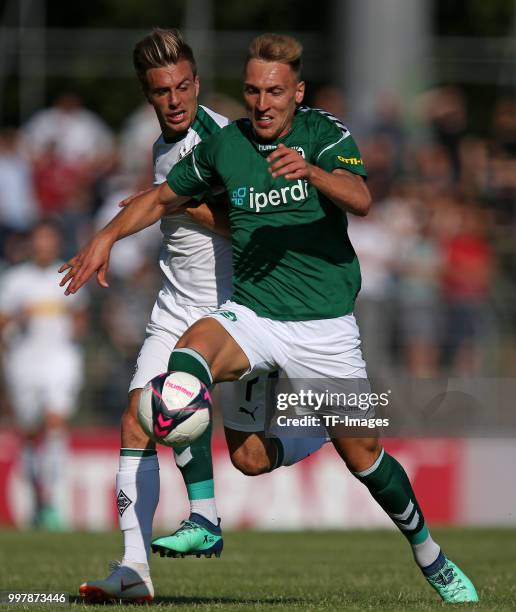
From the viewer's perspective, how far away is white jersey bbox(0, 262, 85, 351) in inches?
585

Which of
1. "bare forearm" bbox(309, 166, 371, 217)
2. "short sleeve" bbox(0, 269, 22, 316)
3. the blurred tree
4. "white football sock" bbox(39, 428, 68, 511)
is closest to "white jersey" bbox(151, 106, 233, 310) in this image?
"bare forearm" bbox(309, 166, 371, 217)

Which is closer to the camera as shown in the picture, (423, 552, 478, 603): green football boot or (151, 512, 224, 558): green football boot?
(151, 512, 224, 558): green football boot

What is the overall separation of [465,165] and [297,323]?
10111 mm

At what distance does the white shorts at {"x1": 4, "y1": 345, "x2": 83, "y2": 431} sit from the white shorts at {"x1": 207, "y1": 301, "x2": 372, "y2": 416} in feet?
25.3

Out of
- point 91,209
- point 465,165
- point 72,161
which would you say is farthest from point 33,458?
point 465,165

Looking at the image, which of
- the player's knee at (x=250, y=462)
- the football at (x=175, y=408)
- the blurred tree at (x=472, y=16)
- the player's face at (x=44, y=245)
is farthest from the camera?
the blurred tree at (x=472, y=16)

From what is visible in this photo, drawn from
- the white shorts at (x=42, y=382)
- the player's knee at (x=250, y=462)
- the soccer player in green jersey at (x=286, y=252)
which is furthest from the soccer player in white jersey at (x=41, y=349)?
the soccer player in green jersey at (x=286, y=252)

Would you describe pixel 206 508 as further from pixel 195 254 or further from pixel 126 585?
pixel 195 254

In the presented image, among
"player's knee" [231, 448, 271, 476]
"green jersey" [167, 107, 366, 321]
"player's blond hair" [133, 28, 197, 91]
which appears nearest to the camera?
"green jersey" [167, 107, 366, 321]

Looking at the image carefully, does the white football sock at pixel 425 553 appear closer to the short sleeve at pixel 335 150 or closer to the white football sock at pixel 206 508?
the white football sock at pixel 206 508

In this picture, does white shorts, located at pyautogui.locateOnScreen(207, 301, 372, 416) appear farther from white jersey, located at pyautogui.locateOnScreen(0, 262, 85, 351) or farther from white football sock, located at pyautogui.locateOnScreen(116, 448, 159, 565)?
white jersey, located at pyautogui.locateOnScreen(0, 262, 85, 351)

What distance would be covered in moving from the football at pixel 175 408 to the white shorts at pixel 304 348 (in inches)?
20.8

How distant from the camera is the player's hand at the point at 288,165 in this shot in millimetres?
6383

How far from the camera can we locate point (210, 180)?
7379 millimetres
